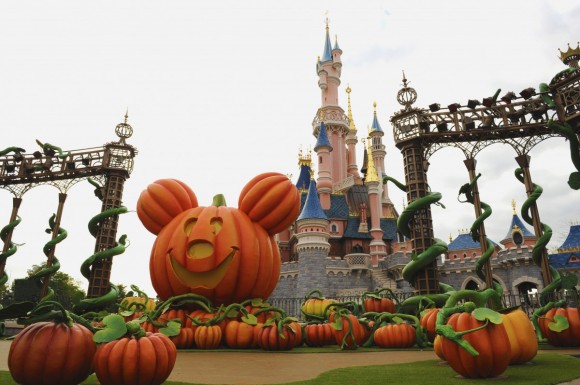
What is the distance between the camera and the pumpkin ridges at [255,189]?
28.0ft

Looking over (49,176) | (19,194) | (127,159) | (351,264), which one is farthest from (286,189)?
(351,264)

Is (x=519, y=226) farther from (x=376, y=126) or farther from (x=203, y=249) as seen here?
(x=203, y=249)

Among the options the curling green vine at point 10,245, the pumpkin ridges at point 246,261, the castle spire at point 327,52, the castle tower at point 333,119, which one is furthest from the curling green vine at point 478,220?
the castle spire at point 327,52

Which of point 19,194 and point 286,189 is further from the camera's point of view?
point 19,194

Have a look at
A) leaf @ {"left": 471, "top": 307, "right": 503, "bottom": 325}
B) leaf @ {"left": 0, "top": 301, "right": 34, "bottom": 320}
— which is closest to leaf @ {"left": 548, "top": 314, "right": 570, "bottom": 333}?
leaf @ {"left": 471, "top": 307, "right": 503, "bottom": 325}

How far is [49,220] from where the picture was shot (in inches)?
551

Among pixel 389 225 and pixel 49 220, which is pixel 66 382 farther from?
pixel 389 225

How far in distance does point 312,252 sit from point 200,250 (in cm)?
1610

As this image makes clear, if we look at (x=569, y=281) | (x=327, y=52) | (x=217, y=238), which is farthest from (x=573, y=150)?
(x=327, y=52)

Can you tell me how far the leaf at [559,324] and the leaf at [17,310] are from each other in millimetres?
7204

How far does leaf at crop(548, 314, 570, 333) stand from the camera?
6.10 m

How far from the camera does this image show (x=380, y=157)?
1347 inches

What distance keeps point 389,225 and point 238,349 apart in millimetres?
24941

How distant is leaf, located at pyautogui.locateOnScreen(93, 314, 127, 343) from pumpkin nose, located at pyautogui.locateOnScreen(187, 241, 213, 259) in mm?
4092
